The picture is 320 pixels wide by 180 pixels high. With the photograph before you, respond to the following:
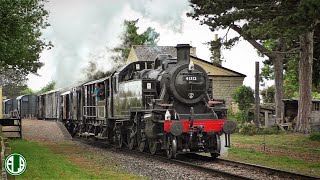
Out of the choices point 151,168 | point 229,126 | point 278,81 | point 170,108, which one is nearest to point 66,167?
point 151,168

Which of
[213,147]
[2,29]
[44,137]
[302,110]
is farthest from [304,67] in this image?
[2,29]

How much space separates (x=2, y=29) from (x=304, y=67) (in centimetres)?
1672

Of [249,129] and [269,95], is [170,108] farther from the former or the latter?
[269,95]

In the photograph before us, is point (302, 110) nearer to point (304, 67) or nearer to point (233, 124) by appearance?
point (304, 67)

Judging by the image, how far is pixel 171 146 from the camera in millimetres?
16531

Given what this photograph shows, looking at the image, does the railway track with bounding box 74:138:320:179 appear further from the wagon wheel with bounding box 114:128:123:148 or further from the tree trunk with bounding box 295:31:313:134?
the tree trunk with bounding box 295:31:313:134

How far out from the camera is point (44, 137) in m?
25.7

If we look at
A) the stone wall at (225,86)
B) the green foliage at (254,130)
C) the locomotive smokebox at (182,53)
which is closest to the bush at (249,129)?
the green foliage at (254,130)

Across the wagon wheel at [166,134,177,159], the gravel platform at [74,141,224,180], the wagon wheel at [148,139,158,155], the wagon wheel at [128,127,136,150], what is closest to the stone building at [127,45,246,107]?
the wagon wheel at [128,127,136,150]

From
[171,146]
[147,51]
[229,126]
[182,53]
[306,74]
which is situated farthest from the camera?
[147,51]

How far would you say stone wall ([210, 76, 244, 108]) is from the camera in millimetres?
48344

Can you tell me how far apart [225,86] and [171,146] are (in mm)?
32914

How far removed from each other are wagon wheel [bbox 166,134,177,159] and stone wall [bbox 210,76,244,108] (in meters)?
31.7

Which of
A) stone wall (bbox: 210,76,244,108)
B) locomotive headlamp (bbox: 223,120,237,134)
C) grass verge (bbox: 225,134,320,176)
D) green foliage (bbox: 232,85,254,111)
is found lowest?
grass verge (bbox: 225,134,320,176)
